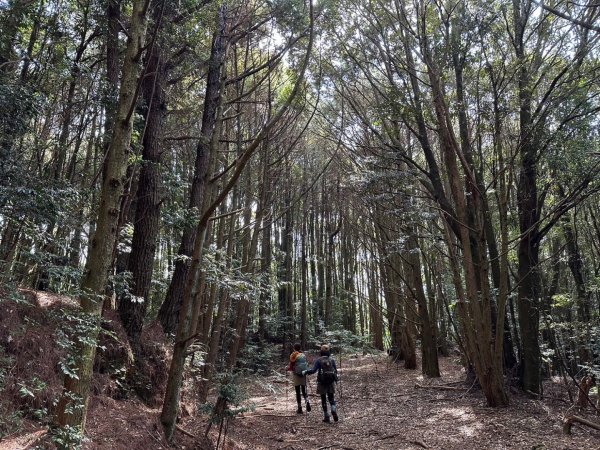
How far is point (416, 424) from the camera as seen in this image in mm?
7230

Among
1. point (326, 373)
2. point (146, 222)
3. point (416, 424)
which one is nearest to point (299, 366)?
point (326, 373)

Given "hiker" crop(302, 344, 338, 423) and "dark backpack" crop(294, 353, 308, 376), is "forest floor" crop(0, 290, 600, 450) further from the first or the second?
"dark backpack" crop(294, 353, 308, 376)

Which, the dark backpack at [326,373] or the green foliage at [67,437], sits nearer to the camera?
the green foliage at [67,437]

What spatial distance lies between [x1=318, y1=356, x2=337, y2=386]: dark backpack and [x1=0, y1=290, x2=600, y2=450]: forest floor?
753 millimetres

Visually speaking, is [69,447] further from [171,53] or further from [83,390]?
[171,53]

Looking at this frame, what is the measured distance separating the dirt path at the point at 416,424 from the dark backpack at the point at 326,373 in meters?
0.75

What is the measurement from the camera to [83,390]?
2812 mm

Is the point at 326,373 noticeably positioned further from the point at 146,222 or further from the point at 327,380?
the point at 146,222

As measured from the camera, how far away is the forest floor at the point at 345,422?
4879 mm

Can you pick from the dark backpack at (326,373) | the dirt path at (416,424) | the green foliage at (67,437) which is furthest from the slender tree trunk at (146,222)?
the green foliage at (67,437)

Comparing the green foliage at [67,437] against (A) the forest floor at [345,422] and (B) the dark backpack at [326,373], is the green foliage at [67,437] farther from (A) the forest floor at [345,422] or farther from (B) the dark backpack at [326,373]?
(B) the dark backpack at [326,373]

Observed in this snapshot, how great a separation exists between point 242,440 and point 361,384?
6.19 m

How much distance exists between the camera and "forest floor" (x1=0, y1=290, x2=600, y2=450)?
4.88 meters

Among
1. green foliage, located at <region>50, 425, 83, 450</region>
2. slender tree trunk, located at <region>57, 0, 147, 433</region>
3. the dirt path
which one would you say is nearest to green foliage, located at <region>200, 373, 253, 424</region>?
the dirt path
